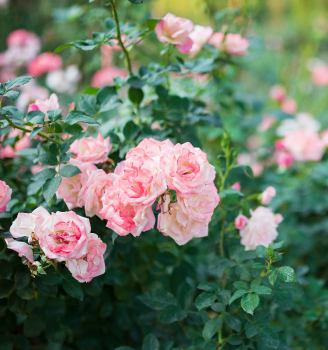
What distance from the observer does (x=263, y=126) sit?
182 centimetres

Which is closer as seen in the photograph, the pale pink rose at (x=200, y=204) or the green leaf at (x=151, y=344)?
the pale pink rose at (x=200, y=204)

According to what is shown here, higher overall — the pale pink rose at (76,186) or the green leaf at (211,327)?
the pale pink rose at (76,186)

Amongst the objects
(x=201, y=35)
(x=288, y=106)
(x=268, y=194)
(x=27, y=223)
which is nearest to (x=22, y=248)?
(x=27, y=223)

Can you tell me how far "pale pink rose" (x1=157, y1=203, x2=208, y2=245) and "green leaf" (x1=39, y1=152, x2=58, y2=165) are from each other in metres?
0.26

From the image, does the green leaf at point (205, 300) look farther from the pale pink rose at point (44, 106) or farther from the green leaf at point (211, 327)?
the pale pink rose at point (44, 106)

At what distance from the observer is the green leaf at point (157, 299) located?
0.74m

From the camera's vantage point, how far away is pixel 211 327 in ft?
2.17

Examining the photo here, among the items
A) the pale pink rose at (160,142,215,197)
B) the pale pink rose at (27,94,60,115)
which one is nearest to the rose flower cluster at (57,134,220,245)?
the pale pink rose at (160,142,215,197)

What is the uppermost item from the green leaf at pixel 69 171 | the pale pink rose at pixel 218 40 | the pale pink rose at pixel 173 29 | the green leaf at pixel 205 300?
the pale pink rose at pixel 173 29

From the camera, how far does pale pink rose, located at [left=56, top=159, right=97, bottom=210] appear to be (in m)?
0.64

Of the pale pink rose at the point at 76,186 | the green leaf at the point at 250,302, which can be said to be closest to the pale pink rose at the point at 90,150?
the pale pink rose at the point at 76,186

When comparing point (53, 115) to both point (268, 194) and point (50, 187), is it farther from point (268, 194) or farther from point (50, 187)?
point (268, 194)

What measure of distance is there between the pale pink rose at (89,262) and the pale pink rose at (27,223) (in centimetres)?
9

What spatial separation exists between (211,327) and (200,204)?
28 cm
